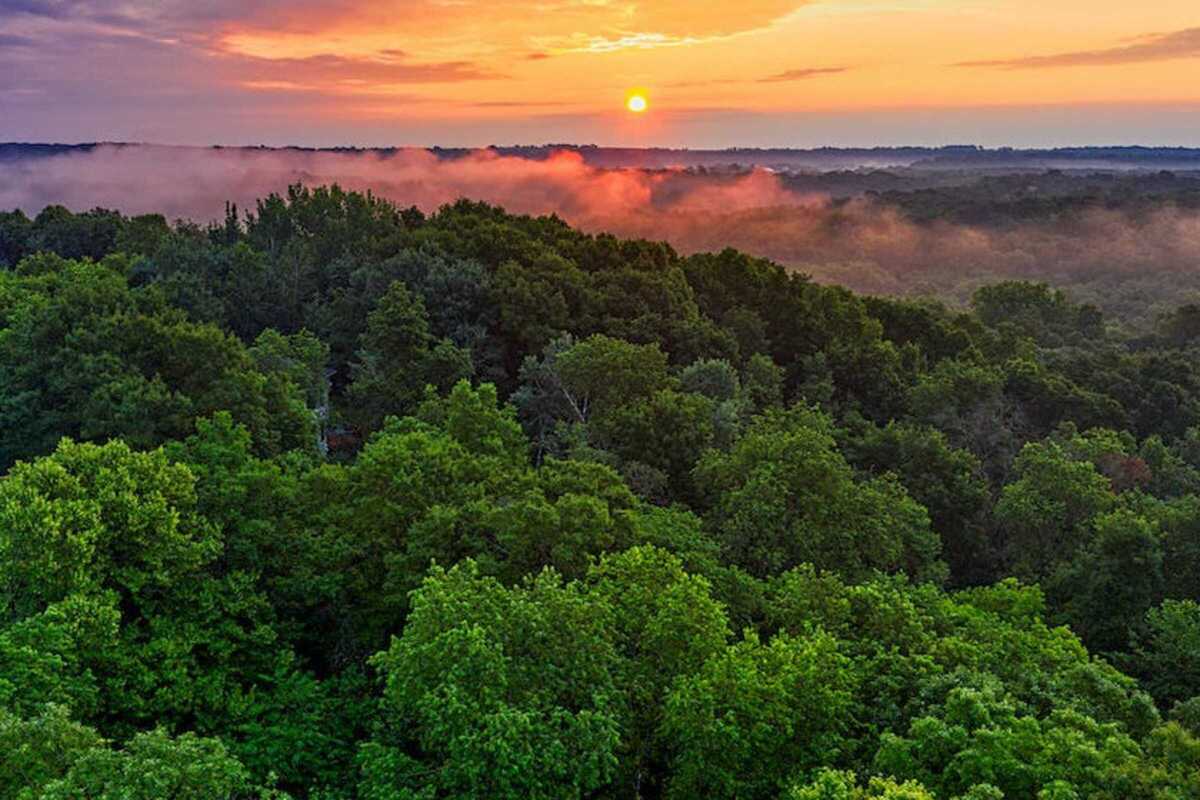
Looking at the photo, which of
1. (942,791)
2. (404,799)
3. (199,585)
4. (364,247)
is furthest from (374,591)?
(364,247)

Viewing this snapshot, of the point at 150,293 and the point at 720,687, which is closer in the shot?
the point at 720,687

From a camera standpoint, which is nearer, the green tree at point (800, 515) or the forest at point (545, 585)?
the forest at point (545, 585)

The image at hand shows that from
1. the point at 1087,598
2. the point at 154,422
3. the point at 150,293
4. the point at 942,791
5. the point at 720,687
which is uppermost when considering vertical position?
the point at 150,293

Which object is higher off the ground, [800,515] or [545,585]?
[545,585]

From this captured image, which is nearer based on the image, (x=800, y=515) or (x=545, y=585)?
(x=545, y=585)

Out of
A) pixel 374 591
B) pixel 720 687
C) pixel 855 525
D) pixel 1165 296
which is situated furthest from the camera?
pixel 1165 296

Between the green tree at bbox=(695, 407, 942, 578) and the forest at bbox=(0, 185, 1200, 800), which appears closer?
the forest at bbox=(0, 185, 1200, 800)

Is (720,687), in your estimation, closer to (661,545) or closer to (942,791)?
(942,791)

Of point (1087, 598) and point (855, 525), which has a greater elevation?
point (855, 525)
